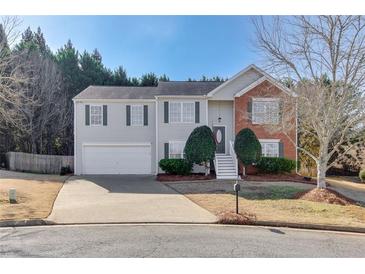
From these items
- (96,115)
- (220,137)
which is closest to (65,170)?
(96,115)

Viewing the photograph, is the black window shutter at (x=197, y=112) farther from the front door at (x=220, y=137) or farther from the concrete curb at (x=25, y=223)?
the concrete curb at (x=25, y=223)

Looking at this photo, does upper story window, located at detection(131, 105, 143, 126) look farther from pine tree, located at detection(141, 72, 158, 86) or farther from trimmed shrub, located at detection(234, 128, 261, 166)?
pine tree, located at detection(141, 72, 158, 86)

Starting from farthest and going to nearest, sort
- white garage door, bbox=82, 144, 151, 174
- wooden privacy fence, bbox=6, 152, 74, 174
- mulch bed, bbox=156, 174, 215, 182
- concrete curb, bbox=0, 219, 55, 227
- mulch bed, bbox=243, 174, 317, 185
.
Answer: wooden privacy fence, bbox=6, 152, 74, 174 → white garage door, bbox=82, 144, 151, 174 → mulch bed, bbox=156, 174, 215, 182 → mulch bed, bbox=243, 174, 317, 185 → concrete curb, bbox=0, 219, 55, 227

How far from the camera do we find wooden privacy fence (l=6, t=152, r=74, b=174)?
21.1m

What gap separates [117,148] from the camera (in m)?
19.1

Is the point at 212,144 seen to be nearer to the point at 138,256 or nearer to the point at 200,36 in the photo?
the point at 200,36

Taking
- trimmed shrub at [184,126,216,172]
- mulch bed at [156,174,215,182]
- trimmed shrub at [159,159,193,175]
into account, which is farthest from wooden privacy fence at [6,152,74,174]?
trimmed shrub at [184,126,216,172]

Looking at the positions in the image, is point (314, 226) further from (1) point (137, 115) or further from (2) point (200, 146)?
(1) point (137, 115)

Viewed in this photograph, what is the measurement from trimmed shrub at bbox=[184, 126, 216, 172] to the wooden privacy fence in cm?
879

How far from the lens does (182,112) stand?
61.5ft

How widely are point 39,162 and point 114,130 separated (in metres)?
6.81

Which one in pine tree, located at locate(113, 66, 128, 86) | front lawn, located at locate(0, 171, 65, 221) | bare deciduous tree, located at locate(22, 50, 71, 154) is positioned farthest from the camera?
pine tree, located at locate(113, 66, 128, 86)

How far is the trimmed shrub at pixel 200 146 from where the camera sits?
55.4 ft

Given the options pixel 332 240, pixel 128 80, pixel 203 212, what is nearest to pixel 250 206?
pixel 203 212
